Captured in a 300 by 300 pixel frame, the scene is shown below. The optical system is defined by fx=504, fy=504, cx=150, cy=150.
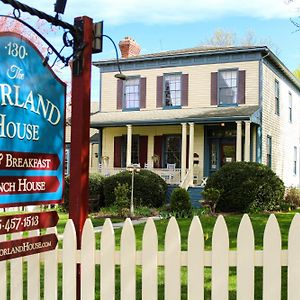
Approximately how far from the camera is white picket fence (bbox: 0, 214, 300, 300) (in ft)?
11.1

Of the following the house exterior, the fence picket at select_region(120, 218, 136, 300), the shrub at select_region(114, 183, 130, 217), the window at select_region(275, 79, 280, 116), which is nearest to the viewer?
the fence picket at select_region(120, 218, 136, 300)

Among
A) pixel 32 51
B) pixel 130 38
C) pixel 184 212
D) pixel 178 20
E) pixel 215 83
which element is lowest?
pixel 184 212

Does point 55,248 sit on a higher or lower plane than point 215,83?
lower

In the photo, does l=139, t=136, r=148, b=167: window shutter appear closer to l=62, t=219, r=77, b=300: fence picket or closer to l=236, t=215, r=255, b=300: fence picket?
l=62, t=219, r=77, b=300: fence picket

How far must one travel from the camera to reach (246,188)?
17234 mm

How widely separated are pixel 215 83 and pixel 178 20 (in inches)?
761

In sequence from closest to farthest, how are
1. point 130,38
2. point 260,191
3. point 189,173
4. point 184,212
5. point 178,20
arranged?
point 184,212
point 260,191
point 189,173
point 130,38
point 178,20

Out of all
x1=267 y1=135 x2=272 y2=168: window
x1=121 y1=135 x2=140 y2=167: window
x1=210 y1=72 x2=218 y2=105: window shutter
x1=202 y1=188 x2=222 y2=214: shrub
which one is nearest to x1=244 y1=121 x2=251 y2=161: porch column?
x1=210 y1=72 x2=218 y2=105: window shutter

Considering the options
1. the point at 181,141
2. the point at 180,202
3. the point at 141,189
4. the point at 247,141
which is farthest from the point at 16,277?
the point at 181,141

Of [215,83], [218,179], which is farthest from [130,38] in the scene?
[218,179]

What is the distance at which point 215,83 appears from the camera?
22.1 meters

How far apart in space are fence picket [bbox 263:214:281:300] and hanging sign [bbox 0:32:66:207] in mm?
1498

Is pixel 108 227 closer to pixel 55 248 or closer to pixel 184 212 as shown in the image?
pixel 55 248

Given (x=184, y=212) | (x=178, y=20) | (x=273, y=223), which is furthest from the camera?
(x=178, y=20)
